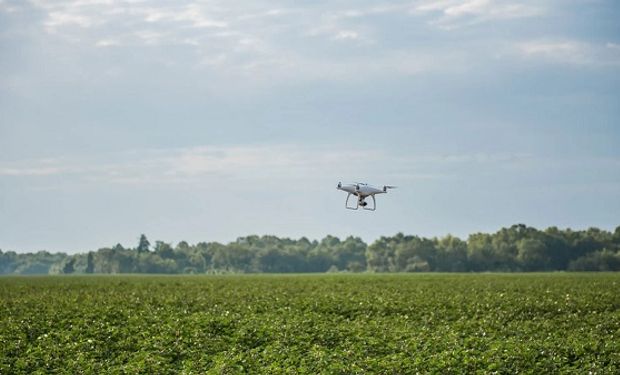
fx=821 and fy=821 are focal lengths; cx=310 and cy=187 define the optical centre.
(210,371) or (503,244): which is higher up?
(503,244)

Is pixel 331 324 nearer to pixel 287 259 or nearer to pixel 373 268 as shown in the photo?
pixel 373 268

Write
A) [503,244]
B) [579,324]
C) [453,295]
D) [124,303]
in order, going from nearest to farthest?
[579,324] → [124,303] → [453,295] → [503,244]

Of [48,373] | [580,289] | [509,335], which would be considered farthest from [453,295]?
[48,373]

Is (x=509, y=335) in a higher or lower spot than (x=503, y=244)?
lower

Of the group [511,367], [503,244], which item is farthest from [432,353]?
[503,244]

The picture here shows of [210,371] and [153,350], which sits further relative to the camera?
[153,350]

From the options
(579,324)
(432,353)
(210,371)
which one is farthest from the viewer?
(579,324)

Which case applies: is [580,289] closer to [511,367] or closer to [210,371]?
[511,367]
